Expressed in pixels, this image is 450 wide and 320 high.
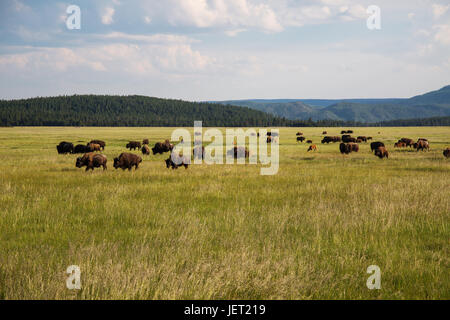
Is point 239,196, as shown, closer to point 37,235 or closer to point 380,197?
point 380,197

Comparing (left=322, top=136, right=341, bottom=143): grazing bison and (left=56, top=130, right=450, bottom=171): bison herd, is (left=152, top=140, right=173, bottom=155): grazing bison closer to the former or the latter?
(left=56, top=130, right=450, bottom=171): bison herd

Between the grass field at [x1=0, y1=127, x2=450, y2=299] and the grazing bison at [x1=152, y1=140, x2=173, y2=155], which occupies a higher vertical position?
the grazing bison at [x1=152, y1=140, x2=173, y2=155]

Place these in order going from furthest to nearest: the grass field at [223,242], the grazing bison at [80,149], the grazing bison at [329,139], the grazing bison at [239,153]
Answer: the grazing bison at [329,139]
the grazing bison at [80,149]
the grazing bison at [239,153]
the grass field at [223,242]

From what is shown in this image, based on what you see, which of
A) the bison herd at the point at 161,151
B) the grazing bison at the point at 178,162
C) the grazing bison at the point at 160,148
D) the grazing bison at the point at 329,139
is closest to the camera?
the bison herd at the point at 161,151

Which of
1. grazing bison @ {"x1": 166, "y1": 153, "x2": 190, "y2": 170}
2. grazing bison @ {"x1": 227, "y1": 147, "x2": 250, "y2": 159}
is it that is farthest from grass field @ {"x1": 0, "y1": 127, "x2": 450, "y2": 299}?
grazing bison @ {"x1": 227, "y1": 147, "x2": 250, "y2": 159}

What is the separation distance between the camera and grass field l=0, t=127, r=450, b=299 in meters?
4.66

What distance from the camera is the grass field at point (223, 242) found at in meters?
4.66

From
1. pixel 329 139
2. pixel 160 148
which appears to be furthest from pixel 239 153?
pixel 329 139

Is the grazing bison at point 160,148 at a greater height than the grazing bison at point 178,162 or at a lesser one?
greater

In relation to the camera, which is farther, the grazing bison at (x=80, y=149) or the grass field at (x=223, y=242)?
the grazing bison at (x=80, y=149)

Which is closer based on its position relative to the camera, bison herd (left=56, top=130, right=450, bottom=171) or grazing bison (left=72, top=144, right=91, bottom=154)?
bison herd (left=56, top=130, right=450, bottom=171)

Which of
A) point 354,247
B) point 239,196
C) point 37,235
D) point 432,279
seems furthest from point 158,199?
point 432,279

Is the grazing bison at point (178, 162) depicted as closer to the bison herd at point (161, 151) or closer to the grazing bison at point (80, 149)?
the bison herd at point (161, 151)

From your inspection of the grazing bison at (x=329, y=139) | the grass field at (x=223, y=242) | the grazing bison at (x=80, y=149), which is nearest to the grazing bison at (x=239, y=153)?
the grazing bison at (x=80, y=149)
